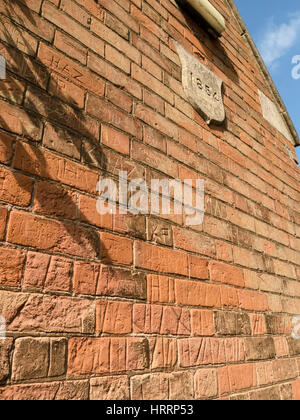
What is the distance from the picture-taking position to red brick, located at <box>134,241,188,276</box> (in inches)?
45.0

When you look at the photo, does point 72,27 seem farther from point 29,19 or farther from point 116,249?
point 116,249

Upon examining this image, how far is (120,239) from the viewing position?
1104mm

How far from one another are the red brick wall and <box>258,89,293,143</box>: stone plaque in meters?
1.00

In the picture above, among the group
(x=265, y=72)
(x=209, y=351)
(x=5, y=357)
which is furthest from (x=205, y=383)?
(x=265, y=72)

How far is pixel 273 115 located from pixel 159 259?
2271 mm

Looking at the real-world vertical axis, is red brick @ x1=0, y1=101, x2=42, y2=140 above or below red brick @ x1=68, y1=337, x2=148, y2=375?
above

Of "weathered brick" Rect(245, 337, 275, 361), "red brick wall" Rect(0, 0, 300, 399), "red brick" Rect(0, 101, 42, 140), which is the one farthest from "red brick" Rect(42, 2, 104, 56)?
"weathered brick" Rect(245, 337, 275, 361)

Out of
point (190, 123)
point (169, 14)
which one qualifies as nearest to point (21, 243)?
point (190, 123)

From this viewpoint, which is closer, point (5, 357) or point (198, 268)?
point (5, 357)

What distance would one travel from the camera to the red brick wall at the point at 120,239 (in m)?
0.86

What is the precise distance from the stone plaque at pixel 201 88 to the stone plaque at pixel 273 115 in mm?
842

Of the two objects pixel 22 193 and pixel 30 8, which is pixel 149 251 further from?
pixel 30 8

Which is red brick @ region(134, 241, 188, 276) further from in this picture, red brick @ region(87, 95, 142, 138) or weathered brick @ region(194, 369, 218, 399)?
red brick @ region(87, 95, 142, 138)

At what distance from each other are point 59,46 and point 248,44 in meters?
2.36
